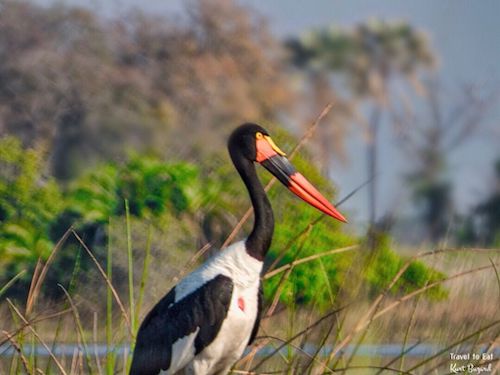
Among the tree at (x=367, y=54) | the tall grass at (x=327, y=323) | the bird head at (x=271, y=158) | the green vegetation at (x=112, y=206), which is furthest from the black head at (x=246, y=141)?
the tree at (x=367, y=54)

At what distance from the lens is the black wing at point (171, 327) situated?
5609mm

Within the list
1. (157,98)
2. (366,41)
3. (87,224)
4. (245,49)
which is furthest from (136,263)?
(366,41)

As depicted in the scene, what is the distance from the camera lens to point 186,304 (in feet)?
18.4

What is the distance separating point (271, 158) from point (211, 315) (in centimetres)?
67

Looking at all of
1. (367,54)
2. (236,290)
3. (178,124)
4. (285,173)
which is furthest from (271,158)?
(367,54)

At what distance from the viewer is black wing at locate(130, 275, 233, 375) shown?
5.61 meters

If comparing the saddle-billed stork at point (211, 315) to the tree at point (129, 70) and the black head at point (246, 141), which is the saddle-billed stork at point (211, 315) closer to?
the black head at point (246, 141)

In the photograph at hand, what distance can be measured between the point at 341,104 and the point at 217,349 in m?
30.1

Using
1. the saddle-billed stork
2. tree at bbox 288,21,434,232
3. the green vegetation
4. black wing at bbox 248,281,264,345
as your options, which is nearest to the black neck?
the saddle-billed stork

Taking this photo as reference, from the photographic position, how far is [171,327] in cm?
565

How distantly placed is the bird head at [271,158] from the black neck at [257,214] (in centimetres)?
3

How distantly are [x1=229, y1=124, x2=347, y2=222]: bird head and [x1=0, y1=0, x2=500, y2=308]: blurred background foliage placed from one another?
223 mm

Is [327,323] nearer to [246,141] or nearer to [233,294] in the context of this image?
[233,294]

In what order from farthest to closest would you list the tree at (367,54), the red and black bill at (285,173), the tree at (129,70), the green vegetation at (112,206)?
the tree at (367,54) < the tree at (129,70) < the green vegetation at (112,206) < the red and black bill at (285,173)
